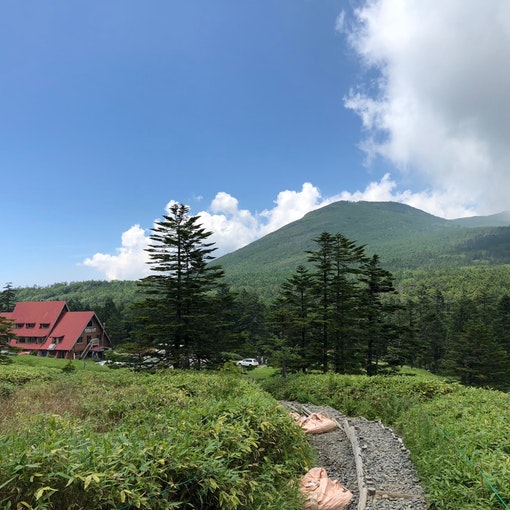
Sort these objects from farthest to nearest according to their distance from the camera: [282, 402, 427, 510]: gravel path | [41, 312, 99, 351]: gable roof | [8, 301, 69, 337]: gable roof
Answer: [8, 301, 69, 337]: gable roof → [41, 312, 99, 351]: gable roof → [282, 402, 427, 510]: gravel path

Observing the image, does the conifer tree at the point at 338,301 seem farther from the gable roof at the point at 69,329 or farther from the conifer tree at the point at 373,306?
the gable roof at the point at 69,329

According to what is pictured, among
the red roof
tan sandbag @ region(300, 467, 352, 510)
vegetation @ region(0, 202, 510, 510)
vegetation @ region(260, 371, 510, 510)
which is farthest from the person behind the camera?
the red roof

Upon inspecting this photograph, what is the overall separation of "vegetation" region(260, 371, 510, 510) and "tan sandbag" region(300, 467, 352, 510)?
1.16 meters

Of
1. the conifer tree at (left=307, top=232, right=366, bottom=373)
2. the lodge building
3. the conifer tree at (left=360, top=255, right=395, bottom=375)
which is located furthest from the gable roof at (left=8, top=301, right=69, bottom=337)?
the conifer tree at (left=360, top=255, right=395, bottom=375)

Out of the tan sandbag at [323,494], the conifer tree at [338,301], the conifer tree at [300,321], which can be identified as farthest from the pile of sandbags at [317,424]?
the conifer tree at [338,301]

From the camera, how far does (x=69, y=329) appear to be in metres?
45.6

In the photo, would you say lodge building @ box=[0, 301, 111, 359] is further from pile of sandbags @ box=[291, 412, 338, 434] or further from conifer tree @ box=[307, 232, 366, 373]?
pile of sandbags @ box=[291, 412, 338, 434]

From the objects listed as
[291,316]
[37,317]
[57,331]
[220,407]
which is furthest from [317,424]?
[37,317]

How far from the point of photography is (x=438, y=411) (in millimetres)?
8266

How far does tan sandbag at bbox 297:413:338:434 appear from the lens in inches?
348

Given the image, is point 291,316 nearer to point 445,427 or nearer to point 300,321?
point 300,321

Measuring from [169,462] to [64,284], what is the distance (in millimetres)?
164953

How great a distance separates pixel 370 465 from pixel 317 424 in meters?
2.77

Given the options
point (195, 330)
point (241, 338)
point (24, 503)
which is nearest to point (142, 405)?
point (24, 503)
